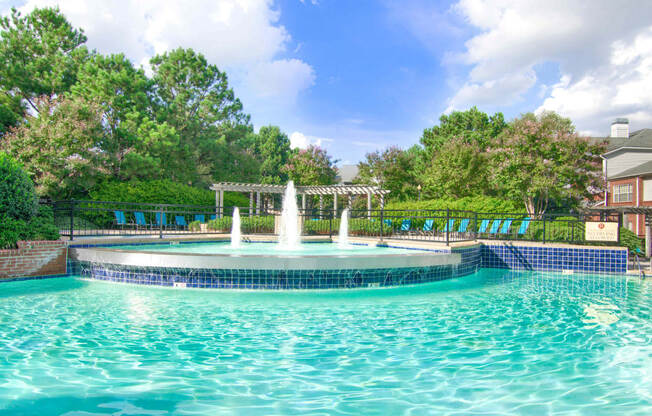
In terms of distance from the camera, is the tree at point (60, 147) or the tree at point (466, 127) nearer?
the tree at point (60, 147)

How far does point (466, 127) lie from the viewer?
35.9 meters

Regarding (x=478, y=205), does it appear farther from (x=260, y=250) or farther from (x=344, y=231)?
(x=260, y=250)

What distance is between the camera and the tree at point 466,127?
34531 mm

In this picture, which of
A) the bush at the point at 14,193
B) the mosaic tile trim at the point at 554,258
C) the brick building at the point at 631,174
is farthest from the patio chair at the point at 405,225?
the brick building at the point at 631,174

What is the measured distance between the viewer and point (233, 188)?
2311cm

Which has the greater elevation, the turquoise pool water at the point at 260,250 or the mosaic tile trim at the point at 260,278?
the turquoise pool water at the point at 260,250

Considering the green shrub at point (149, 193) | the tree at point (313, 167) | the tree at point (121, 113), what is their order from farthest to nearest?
the tree at point (313, 167) < the tree at point (121, 113) < the green shrub at point (149, 193)

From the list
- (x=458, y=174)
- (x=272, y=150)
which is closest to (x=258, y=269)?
(x=458, y=174)

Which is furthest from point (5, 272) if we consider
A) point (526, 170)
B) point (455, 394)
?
point (526, 170)

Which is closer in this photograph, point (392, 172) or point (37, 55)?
point (37, 55)

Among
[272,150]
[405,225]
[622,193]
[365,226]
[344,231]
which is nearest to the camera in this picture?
[344,231]

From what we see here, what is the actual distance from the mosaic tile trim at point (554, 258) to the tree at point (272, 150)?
99.4ft

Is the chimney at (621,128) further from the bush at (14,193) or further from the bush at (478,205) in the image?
the bush at (14,193)

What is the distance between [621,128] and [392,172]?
72.6 ft
